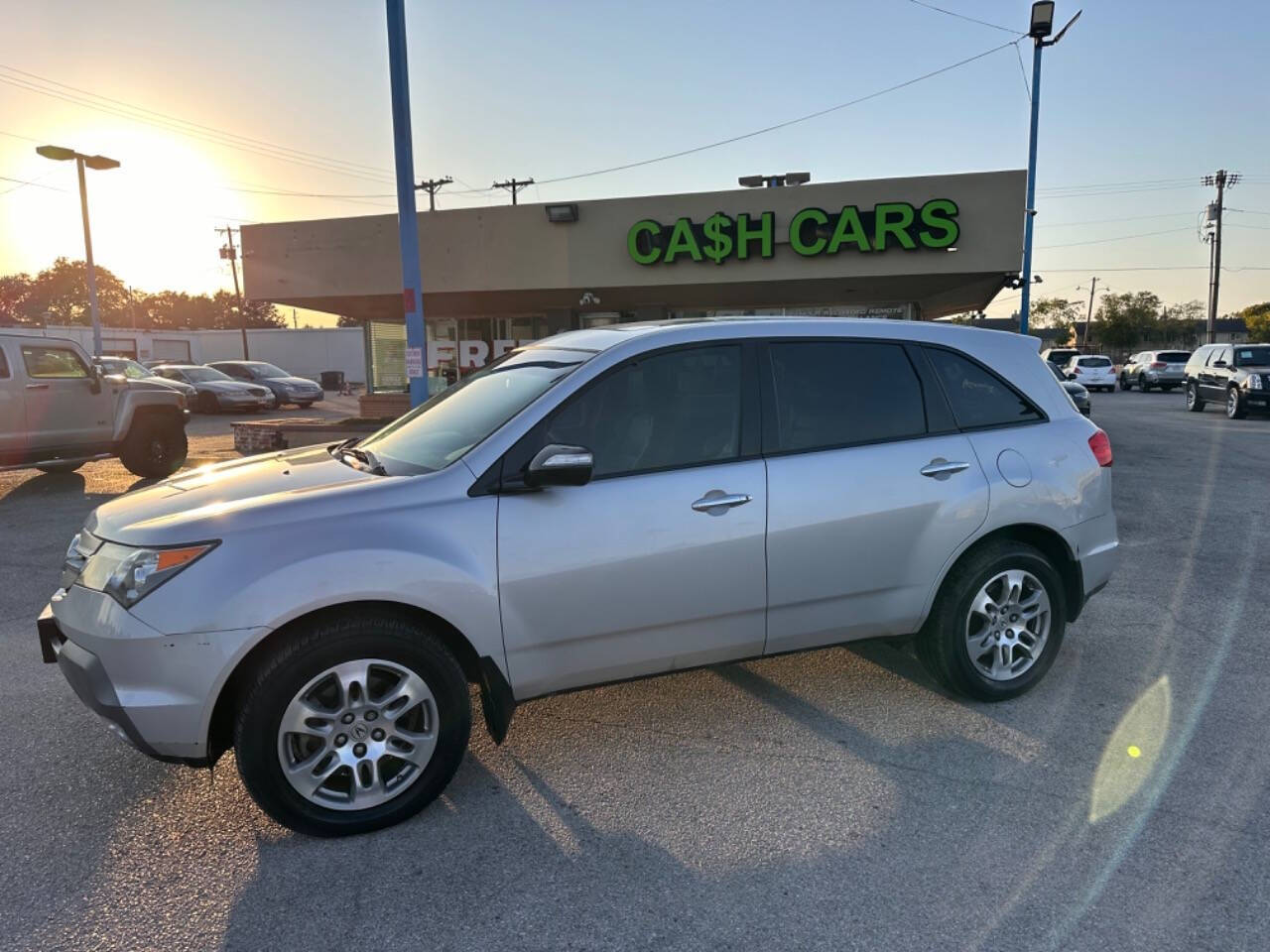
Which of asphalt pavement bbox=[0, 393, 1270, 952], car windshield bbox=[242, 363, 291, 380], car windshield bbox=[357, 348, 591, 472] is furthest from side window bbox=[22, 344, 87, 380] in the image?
car windshield bbox=[242, 363, 291, 380]

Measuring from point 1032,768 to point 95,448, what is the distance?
11.3 metres

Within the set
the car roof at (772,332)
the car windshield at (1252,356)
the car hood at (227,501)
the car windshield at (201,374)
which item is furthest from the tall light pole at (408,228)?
the car windshield at (1252,356)

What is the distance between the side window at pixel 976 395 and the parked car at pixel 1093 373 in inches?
1311

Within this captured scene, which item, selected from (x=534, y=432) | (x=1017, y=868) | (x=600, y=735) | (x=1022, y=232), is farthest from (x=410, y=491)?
(x=1022, y=232)

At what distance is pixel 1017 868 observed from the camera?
2641 millimetres

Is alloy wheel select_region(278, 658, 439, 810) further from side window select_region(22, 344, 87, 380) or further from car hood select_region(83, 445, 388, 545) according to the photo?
side window select_region(22, 344, 87, 380)

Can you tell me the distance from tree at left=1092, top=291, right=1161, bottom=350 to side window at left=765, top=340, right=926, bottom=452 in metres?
79.6

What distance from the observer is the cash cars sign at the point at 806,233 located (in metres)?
14.1

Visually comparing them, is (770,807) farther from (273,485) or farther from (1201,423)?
(1201,423)

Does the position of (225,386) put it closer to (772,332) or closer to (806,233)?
(806,233)

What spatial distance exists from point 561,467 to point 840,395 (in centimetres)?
144

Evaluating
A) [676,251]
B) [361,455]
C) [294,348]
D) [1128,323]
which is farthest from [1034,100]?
[1128,323]

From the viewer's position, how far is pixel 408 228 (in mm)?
9242

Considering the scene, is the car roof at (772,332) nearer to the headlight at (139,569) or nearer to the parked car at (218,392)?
the headlight at (139,569)
